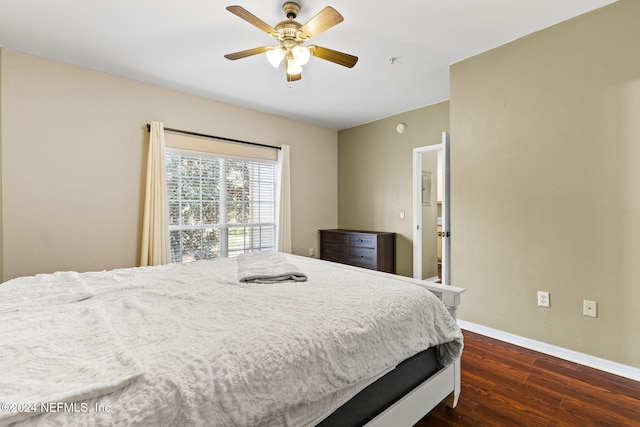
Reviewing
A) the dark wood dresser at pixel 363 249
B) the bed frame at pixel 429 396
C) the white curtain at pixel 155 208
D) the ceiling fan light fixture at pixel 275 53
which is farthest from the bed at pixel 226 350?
the dark wood dresser at pixel 363 249

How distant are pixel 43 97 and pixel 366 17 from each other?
3019mm

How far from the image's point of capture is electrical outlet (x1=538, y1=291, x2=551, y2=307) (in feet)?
7.90

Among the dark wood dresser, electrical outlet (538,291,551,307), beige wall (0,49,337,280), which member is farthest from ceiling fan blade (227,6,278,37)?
the dark wood dresser

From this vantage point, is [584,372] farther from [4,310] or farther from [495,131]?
[4,310]

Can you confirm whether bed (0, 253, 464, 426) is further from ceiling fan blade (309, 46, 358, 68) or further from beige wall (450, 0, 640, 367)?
ceiling fan blade (309, 46, 358, 68)

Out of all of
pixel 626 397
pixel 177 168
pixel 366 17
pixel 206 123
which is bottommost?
pixel 626 397

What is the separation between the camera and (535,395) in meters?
1.88

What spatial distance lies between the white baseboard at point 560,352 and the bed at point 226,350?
1237mm

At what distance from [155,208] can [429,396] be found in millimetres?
3165

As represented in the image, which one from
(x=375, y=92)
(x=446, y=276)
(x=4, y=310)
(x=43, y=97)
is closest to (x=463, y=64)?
(x=375, y=92)

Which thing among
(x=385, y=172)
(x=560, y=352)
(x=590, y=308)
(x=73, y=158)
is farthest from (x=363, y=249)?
(x=73, y=158)

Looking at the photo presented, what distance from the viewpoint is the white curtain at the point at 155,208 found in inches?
130

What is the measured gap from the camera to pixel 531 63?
8.16 feet

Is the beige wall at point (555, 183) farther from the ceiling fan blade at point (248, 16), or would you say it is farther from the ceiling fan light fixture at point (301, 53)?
the ceiling fan blade at point (248, 16)
